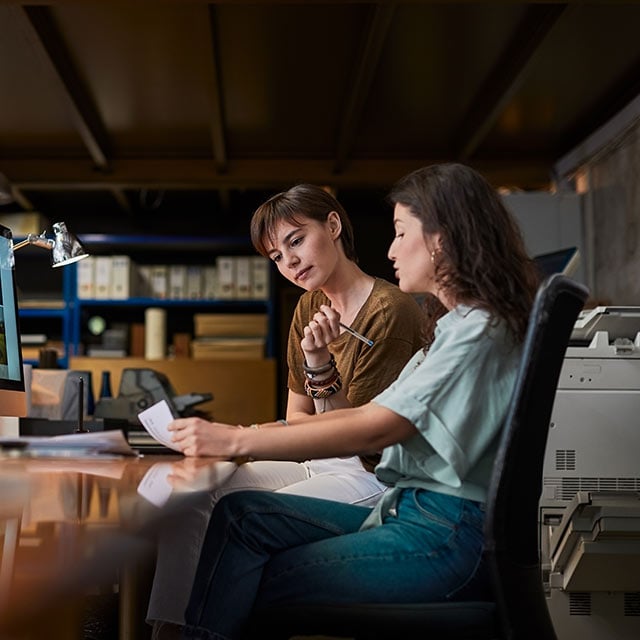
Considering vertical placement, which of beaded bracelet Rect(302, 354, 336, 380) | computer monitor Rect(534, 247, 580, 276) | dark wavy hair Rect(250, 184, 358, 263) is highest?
computer monitor Rect(534, 247, 580, 276)

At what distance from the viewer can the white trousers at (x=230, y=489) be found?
72.2 inches

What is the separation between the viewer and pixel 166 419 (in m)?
1.49

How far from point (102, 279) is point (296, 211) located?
5.18 m

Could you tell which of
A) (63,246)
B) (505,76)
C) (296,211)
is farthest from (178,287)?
(296,211)

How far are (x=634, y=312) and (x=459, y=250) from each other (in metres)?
1.89

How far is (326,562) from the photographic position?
1.35 metres

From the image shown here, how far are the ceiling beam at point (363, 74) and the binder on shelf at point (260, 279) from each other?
1023mm

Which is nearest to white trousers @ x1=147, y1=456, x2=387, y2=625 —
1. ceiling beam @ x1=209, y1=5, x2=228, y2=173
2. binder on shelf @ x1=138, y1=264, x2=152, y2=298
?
ceiling beam @ x1=209, y1=5, x2=228, y2=173

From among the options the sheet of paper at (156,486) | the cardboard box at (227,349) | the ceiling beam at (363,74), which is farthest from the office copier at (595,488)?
the cardboard box at (227,349)

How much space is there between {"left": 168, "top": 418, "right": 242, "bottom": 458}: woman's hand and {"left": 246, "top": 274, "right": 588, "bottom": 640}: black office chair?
227mm

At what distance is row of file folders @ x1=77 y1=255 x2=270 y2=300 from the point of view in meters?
7.35

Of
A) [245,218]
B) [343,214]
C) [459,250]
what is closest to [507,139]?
[245,218]

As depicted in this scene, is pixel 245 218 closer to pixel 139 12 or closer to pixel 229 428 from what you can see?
pixel 139 12

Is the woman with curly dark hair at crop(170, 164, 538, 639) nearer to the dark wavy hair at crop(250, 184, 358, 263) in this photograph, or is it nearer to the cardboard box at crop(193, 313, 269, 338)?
the dark wavy hair at crop(250, 184, 358, 263)
